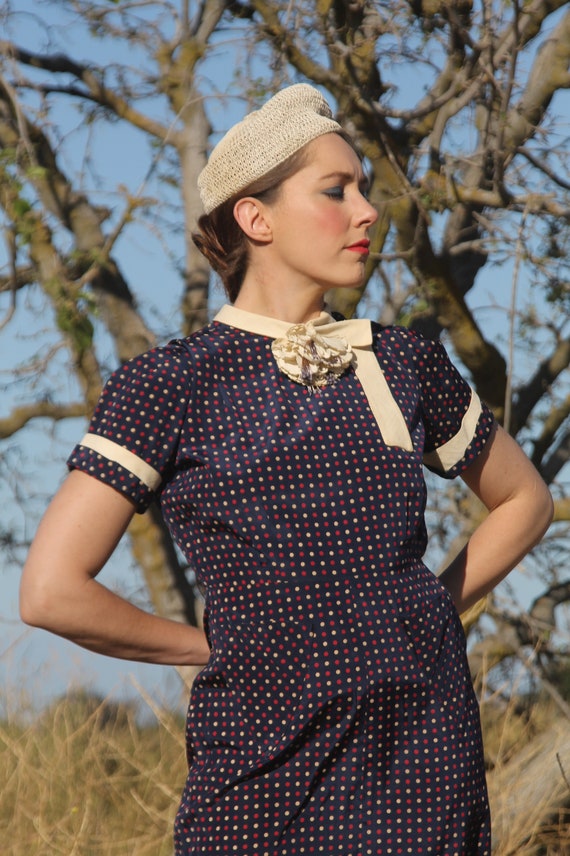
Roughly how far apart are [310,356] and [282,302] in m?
0.14

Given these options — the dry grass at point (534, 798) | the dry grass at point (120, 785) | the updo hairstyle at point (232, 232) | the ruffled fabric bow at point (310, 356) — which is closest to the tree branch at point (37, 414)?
the dry grass at point (120, 785)

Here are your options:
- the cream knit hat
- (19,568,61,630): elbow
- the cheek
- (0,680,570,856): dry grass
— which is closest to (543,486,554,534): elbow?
the cheek

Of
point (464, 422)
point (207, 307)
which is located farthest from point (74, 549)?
point (207, 307)

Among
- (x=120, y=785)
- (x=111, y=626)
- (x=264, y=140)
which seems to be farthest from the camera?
(x=120, y=785)

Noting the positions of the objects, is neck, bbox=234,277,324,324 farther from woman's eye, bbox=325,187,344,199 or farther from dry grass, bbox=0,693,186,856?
dry grass, bbox=0,693,186,856

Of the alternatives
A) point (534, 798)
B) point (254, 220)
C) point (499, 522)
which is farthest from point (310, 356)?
point (534, 798)

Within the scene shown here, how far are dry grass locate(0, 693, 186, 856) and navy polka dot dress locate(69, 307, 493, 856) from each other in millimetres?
2520

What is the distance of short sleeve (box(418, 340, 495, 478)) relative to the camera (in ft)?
6.95

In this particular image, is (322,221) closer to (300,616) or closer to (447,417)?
(447,417)

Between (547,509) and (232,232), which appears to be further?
(547,509)

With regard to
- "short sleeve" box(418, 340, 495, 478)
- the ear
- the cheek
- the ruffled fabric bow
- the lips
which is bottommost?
"short sleeve" box(418, 340, 495, 478)

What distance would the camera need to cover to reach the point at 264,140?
1.99 metres

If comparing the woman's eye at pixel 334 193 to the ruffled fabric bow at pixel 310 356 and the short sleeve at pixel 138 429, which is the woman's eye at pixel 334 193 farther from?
the short sleeve at pixel 138 429

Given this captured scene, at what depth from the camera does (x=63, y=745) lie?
466 centimetres
